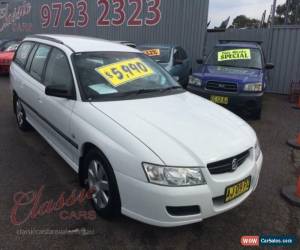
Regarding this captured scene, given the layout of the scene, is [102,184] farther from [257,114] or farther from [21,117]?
[257,114]

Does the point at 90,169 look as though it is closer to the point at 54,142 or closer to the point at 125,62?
the point at 54,142

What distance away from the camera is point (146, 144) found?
2.65 m

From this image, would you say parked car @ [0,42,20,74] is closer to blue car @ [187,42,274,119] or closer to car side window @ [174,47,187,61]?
car side window @ [174,47,187,61]

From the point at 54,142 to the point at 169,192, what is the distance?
6.88ft

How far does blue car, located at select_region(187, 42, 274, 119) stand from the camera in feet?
22.4

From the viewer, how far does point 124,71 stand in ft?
12.6

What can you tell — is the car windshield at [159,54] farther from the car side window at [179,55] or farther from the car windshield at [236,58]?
the car windshield at [236,58]

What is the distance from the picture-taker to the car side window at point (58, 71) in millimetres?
3678

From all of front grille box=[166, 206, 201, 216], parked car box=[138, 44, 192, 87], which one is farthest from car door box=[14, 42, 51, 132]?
parked car box=[138, 44, 192, 87]

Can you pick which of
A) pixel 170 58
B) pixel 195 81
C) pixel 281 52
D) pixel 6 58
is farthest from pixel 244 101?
pixel 6 58

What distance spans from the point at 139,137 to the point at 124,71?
4.40 ft

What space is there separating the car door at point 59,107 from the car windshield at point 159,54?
16.9ft

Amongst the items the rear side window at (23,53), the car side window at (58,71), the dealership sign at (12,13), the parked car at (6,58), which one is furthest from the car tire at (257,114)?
the dealership sign at (12,13)

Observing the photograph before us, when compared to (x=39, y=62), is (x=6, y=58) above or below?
below
